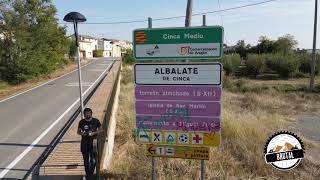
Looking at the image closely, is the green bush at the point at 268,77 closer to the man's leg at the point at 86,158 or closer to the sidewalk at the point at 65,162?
the sidewalk at the point at 65,162

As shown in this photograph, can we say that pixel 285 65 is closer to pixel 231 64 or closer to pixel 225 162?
pixel 231 64

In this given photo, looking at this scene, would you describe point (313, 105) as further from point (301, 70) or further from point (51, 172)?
point (301, 70)

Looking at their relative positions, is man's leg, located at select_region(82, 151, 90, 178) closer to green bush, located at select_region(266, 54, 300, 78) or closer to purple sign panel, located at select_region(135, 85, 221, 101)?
purple sign panel, located at select_region(135, 85, 221, 101)

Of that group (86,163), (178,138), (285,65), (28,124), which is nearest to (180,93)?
(178,138)

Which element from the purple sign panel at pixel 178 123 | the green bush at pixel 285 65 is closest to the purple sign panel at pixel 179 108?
the purple sign panel at pixel 178 123

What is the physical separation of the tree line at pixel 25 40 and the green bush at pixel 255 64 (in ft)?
108

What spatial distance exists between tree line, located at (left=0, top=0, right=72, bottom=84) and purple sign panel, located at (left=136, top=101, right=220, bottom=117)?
93.5ft

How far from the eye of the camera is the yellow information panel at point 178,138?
570 cm

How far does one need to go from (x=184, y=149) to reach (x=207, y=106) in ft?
2.43

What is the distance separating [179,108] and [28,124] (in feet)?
31.5

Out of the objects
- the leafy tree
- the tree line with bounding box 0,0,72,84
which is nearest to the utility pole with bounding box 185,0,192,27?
the tree line with bounding box 0,0,72,84

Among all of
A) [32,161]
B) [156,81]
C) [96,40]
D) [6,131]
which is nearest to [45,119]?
[6,131]

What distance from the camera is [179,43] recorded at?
5539 millimetres

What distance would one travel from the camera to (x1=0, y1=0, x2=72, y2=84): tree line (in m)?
32.2
